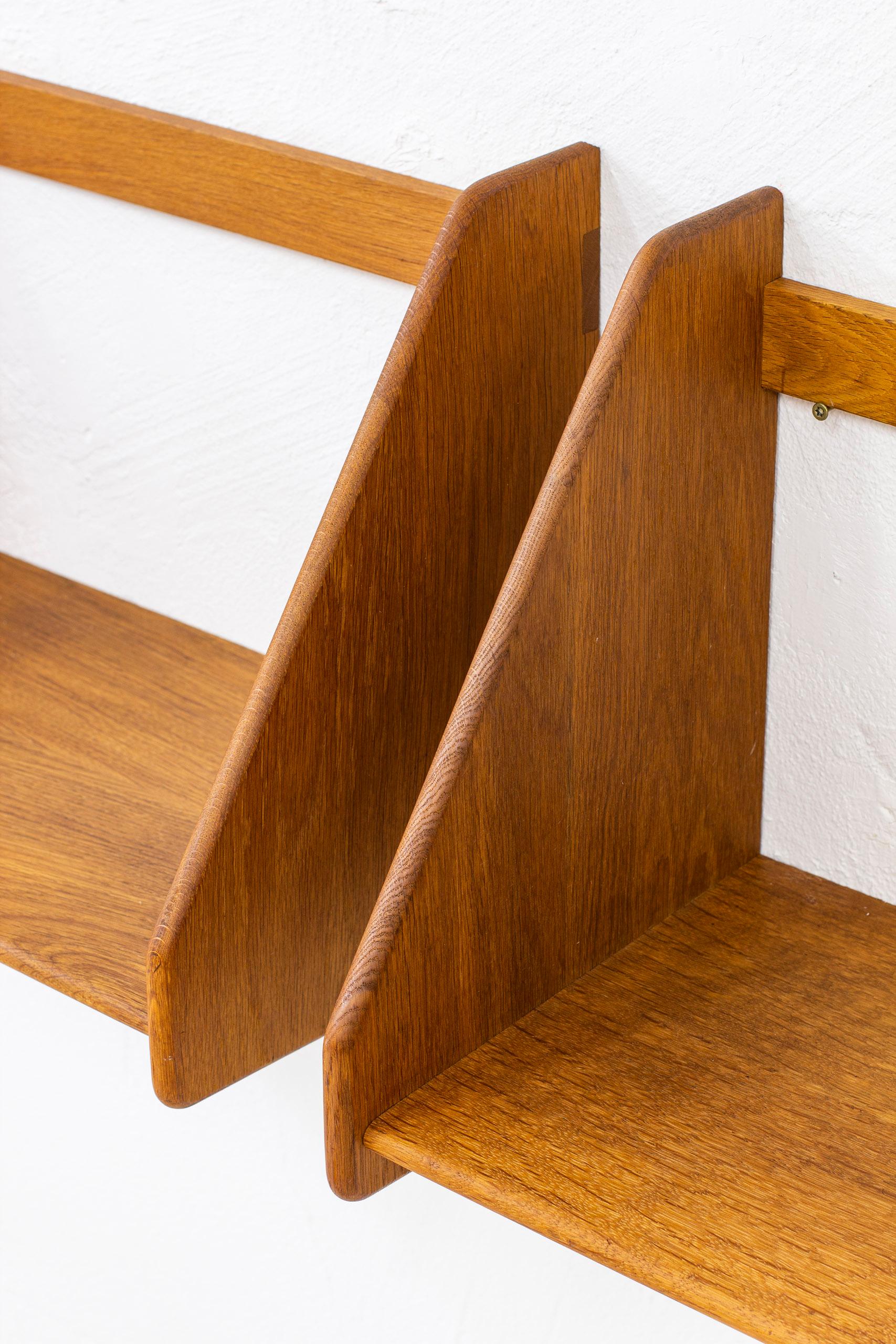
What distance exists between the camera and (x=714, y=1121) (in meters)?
0.86

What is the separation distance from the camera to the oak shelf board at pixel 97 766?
1.03 meters

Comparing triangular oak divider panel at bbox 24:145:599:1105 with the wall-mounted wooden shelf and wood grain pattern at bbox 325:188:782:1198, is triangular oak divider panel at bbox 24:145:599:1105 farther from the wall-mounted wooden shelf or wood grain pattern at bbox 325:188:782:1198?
wood grain pattern at bbox 325:188:782:1198

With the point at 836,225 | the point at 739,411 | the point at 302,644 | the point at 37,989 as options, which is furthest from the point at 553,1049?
the point at 37,989

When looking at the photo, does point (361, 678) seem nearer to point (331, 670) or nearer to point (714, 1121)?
point (331, 670)

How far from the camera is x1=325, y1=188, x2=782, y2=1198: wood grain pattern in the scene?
0.83 meters

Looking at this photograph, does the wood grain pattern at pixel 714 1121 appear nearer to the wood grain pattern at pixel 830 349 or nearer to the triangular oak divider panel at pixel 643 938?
the triangular oak divider panel at pixel 643 938

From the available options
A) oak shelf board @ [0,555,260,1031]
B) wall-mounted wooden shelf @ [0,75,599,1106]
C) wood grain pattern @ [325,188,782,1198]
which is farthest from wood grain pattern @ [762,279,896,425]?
oak shelf board @ [0,555,260,1031]

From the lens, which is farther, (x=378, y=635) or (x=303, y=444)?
(x=303, y=444)

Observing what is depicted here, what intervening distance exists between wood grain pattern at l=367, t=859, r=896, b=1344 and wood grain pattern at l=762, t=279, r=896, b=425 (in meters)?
0.33

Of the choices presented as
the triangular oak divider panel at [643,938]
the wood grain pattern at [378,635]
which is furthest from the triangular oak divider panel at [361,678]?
the triangular oak divider panel at [643,938]

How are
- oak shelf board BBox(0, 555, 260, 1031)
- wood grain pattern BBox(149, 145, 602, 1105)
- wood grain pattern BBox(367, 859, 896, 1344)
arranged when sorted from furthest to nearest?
oak shelf board BBox(0, 555, 260, 1031), wood grain pattern BBox(149, 145, 602, 1105), wood grain pattern BBox(367, 859, 896, 1344)

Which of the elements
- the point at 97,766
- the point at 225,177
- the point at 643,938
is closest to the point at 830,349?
the point at 643,938

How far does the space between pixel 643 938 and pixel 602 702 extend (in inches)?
7.4

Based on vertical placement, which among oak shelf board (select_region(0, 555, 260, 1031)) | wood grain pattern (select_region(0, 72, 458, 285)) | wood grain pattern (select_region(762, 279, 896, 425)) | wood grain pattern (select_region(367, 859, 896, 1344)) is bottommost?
wood grain pattern (select_region(367, 859, 896, 1344))
